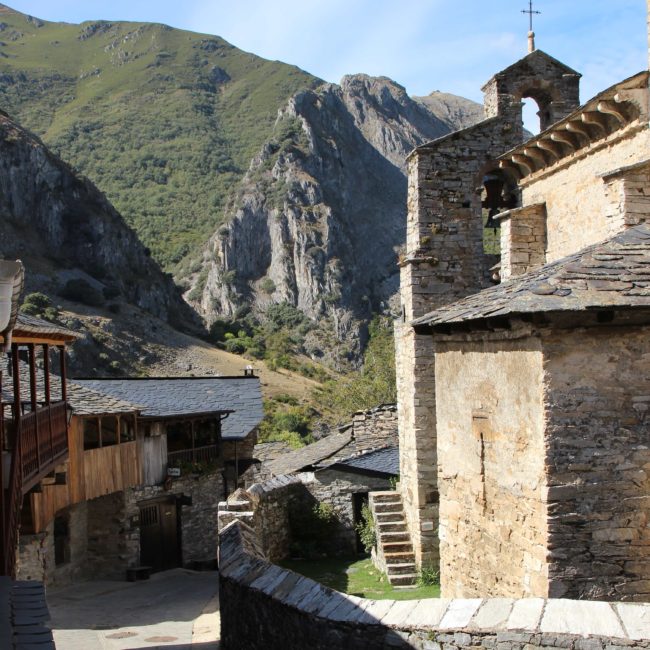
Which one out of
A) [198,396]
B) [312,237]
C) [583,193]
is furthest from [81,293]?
[583,193]

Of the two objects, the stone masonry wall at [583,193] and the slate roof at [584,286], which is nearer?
the slate roof at [584,286]

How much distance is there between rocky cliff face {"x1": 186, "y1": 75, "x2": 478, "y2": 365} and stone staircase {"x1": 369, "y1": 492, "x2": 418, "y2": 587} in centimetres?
6342

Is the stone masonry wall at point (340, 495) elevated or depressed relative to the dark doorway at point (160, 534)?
elevated

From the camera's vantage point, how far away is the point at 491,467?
25.5 feet

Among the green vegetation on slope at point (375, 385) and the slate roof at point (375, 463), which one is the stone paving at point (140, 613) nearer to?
the slate roof at point (375, 463)

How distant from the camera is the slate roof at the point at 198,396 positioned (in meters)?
24.3

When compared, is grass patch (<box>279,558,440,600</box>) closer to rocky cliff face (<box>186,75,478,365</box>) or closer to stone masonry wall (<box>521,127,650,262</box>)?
stone masonry wall (<box>521,127,650,262</box>)

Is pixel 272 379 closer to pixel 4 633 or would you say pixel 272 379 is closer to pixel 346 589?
pixel 346 589

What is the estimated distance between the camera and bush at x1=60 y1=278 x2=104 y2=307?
2334 inches

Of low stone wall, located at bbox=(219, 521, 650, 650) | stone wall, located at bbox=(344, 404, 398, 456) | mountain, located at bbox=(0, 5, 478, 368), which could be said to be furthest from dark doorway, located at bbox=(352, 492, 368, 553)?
mountain, located at bbox=(0, 5, 478, 368)

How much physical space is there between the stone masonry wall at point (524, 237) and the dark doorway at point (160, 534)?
12.8 meters

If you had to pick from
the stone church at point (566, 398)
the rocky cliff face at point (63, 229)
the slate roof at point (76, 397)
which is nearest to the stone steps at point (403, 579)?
the stone church at point (566, 398)

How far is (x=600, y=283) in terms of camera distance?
22.6 ft

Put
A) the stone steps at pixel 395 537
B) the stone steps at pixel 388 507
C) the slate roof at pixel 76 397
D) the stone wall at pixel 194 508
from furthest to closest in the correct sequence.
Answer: the stone wall at pixel 194 508 < the slate roof at pixel 76 397 < the stone steps at pixel 388 507 < the stone steps at pixel 395 537
